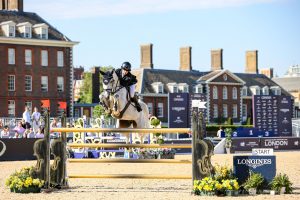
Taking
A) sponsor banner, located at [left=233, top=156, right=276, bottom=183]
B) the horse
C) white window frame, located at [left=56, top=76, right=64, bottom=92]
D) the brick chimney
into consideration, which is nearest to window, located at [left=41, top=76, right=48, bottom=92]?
white window frame, located at [left=56, top=76, right=64, bottom=92]

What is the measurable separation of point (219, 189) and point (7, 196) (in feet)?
14.7

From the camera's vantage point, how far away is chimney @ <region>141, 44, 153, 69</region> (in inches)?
3219

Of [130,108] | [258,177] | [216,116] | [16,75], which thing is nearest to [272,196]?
[258,177]

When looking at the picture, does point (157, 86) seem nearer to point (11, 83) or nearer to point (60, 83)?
point (60, 83)

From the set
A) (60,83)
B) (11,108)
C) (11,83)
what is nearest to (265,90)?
(60,83)

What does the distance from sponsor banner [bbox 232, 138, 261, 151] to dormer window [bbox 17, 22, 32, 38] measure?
3229cm

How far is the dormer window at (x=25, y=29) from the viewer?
6950 cm

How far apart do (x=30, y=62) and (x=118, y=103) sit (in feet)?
179

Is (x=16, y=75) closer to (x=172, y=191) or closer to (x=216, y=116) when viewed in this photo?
(x=216, y=116)

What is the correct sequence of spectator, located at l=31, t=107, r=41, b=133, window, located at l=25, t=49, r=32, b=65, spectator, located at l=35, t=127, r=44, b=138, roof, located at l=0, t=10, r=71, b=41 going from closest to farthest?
1. spectator, located at l=35, t=127, r=44, b=138
2. spectator, located at l=31, t=107, r=41, b=133
3. roof, located at l=0, t=10, r=71, b=41
4. window, located at l=25, t=49, r=32, b=65

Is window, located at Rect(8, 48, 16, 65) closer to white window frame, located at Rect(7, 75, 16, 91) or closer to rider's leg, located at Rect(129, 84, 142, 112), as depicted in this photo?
white window frame, located at Rect(7, 75, 16, 91)

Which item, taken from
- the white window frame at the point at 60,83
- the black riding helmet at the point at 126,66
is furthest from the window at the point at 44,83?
the black riding helmet at the point at 126,66

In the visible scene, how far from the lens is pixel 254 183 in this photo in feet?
51.6

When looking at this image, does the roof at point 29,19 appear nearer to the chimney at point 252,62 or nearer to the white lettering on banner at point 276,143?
the chimney at point 252,62
